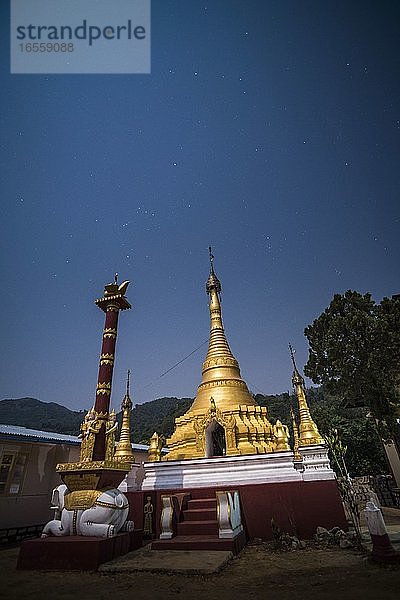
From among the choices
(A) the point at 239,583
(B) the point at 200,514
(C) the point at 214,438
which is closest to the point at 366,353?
(C) the point at 214,438

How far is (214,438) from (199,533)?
7.46m

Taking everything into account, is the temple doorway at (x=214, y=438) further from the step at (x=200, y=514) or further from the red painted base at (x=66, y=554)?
the red painted base at (x=66, y=554)

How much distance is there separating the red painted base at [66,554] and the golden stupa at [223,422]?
736 cm

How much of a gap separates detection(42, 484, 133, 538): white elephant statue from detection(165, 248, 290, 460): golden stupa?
639 cm

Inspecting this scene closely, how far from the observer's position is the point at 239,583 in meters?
6.53

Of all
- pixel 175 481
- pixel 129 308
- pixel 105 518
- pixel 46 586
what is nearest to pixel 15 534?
pixel 175 481

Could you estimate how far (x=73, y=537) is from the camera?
27.8 feet

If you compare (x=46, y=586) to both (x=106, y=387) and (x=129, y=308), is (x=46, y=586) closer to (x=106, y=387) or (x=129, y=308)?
(x=106, y=387)

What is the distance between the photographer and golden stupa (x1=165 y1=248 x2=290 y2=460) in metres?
15.0

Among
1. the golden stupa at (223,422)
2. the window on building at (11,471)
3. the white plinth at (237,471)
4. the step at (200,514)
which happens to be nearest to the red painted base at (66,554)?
the step at (200,514)

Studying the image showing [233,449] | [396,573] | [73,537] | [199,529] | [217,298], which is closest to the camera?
[396,573]

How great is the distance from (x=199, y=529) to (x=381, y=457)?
80.5 feet

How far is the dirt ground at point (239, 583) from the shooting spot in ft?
18.8

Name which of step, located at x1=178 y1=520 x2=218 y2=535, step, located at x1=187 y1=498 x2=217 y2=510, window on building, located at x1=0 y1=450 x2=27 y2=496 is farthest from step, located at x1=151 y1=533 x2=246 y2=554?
window on building, located at x1=0 y1=450 x2=27 y2=496
